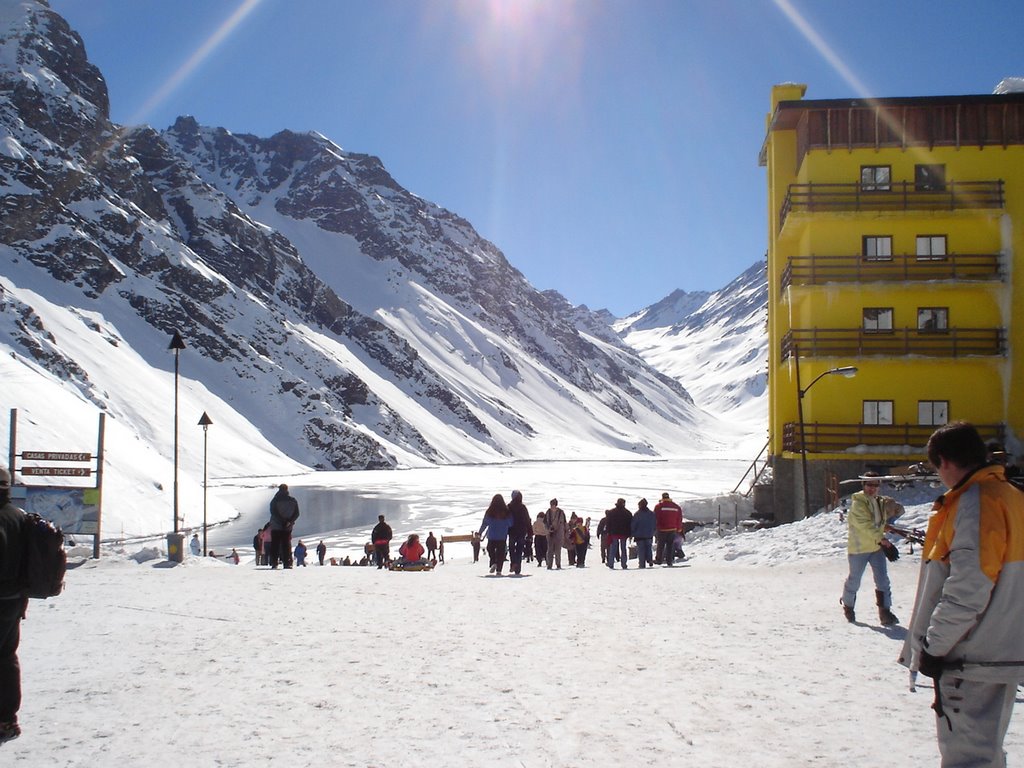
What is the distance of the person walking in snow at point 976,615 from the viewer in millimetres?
3953

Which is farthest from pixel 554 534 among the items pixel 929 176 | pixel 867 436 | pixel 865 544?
pixel 929 176

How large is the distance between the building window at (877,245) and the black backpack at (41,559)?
29.4 meters

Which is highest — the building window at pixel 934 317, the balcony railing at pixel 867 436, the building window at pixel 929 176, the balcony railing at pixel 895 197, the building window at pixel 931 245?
the building window at pixel 929 176

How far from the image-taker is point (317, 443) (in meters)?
120

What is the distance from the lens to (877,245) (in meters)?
29.8

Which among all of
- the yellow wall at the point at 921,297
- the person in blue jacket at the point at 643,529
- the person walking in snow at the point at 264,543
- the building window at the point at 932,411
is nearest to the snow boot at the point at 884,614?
the person in blue jacket at the point at 643,529

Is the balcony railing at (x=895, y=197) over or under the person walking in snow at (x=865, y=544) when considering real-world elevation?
over

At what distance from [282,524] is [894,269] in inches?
913

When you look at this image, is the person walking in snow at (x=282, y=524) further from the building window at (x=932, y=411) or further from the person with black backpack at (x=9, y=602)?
the building window at (x=932, y=411)

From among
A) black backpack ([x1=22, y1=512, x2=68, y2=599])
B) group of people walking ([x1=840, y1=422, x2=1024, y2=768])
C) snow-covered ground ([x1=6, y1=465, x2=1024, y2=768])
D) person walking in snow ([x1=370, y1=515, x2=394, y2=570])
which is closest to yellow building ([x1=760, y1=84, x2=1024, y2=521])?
person walking in snow ([x1=370, y1=515, x2=394, y2=570])

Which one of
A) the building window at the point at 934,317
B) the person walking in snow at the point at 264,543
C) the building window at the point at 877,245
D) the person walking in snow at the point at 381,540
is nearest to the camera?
the person walking in snow at the point at 381,540

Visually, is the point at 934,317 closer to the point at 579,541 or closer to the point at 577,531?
the point at 577,531

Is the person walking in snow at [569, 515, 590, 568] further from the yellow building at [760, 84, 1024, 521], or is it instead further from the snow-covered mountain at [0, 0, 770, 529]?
the snow-covered mountain at [0, 0, 770, 529]

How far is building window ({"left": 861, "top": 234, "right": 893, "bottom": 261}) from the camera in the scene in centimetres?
2981
